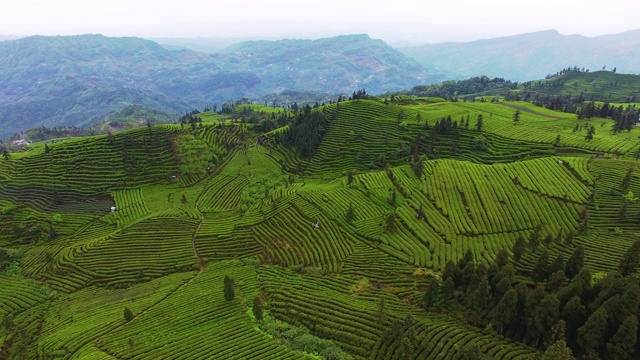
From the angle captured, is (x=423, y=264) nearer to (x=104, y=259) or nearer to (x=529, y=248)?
(x=529, y=248)

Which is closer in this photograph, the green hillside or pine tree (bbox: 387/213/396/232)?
the green hillside

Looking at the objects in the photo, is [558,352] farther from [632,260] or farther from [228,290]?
[228,290]

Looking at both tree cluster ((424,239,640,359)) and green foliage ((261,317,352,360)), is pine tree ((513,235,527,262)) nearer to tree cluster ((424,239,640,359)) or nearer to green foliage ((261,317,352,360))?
tree cluster ((424,239,640,359))

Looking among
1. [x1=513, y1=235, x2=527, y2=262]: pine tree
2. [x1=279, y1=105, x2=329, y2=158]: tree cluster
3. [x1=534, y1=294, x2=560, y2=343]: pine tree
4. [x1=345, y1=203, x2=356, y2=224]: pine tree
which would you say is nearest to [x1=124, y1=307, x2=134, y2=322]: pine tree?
[x1=345, y1=203, x2=356, y2=224]: pine tree

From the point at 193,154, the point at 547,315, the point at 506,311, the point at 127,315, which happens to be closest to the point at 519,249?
the point at 506,311

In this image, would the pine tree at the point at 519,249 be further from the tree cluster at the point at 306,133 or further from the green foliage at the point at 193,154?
the green foliage at the point at 193,154

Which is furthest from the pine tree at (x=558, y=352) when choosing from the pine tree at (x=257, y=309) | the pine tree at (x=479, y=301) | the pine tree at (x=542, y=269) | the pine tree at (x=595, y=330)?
the pine tree at (x=257, y=309)

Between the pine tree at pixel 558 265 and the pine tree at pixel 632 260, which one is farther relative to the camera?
the pine tree at pixel 558 265

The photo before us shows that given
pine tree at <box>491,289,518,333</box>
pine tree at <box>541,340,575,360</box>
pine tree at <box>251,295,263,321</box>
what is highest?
pine tree at <box>541,340,575,360</box>

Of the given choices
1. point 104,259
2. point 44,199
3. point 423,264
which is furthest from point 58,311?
point 423,264
